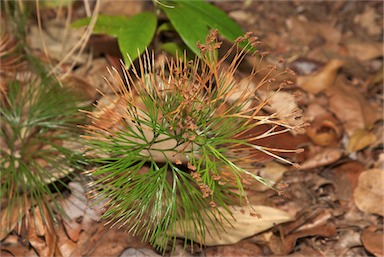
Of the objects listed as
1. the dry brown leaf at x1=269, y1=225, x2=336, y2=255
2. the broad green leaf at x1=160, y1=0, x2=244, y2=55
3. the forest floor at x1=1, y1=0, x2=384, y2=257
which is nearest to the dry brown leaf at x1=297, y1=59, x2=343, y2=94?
the forest floor at x1=1, y1=0, x2=384, y2=257

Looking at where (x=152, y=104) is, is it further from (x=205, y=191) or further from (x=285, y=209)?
(x=285, y=209)

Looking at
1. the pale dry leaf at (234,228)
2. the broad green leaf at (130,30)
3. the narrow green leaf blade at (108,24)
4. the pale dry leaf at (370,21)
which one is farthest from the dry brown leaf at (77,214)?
the pale dry leaf at (370,21)

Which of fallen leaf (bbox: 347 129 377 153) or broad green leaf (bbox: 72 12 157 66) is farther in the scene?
fallen leaf (bbox: 347 129 377 153)

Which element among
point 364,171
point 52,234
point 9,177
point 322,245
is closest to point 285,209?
point 322,245

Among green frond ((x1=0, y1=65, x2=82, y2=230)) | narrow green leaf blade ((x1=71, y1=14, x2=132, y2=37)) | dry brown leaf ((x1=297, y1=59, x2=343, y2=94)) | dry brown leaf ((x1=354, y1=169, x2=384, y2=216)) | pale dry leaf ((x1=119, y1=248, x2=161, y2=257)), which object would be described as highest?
narrow green leaf blade ((x1=71, y1=14, x2=132, y2=37))

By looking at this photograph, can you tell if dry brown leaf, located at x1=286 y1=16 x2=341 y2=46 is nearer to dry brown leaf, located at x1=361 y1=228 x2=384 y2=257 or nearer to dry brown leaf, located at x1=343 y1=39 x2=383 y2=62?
dry brown leaf, located at x1=343 y1=39 x2=383 y2=62

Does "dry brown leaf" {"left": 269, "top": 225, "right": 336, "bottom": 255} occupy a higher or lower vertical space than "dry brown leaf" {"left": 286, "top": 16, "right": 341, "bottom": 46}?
lower

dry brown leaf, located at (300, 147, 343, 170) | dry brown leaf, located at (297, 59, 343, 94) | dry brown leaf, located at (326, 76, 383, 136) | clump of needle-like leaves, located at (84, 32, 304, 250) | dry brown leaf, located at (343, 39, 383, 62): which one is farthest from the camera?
dry brown leaf, located at (343, 39, 383, 62)

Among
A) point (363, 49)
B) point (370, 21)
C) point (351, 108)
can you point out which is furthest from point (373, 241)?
point (370, 21)
